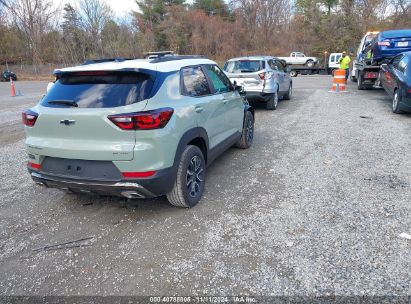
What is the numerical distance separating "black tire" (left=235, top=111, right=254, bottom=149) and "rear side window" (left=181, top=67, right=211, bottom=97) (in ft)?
5.80

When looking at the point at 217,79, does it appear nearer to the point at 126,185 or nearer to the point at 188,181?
the point at 188,181

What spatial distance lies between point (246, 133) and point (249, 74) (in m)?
3.73

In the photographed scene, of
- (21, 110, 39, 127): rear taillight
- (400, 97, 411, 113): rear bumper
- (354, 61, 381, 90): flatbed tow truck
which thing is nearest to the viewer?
(21, 110, 39, 127): rear taillight

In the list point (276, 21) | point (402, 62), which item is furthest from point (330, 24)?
point (402, 62)

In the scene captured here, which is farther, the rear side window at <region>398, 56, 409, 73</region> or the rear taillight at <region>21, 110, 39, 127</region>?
the rear side window at <region>398, 56, 409, 73</region>

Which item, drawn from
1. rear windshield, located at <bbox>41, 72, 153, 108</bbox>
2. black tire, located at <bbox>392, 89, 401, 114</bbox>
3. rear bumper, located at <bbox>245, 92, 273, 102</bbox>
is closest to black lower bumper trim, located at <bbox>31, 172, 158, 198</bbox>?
rear windshield, located at <bbox>41, 72, 153, 108</bbox>

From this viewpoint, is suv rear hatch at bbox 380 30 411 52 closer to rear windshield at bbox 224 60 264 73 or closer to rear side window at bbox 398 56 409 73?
rear side window at bbox 398 56 409 73

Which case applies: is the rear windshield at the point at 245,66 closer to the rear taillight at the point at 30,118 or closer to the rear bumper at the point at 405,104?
the rear bumper at the point at 405,104

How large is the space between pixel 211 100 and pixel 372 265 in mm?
2715

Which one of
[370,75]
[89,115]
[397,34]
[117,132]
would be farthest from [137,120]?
[370,75]

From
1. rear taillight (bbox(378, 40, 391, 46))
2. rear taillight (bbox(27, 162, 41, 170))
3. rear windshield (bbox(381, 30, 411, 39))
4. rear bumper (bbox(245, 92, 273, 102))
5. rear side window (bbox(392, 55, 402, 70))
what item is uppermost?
rear windshield (bbox(381, 30, 411, 39))

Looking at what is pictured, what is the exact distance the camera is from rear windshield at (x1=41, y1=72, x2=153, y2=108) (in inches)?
127

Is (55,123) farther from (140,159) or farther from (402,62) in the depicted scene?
(402,62)

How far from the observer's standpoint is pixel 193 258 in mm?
2998
